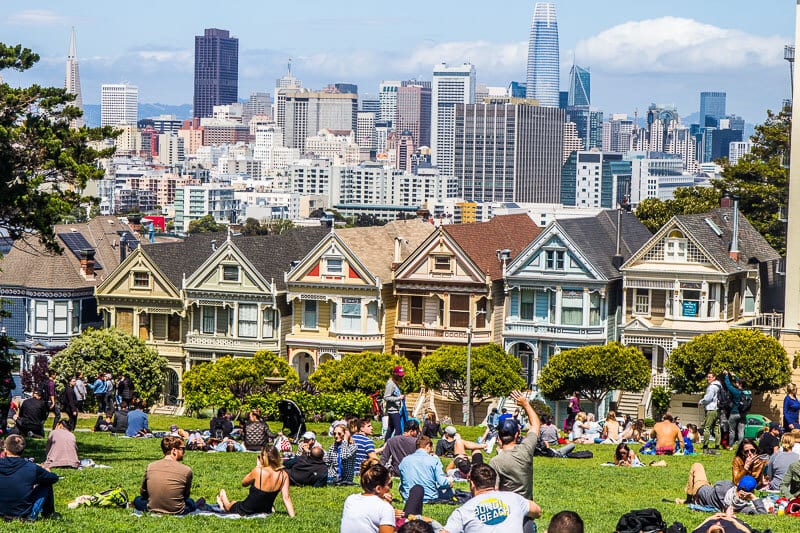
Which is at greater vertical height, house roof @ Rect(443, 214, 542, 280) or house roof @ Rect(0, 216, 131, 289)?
house roof @ Rect(443, 214, 542, 280)

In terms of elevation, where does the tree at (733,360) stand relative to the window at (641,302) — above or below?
below

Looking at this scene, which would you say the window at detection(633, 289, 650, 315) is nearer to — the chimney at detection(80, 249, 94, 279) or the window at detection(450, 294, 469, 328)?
the window at detection(450, 294, 469, 328)

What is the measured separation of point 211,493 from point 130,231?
1958 inches

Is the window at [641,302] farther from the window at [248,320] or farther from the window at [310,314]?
the window at [248,320]

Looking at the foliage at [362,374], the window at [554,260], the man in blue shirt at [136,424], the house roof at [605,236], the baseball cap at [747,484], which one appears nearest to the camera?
the baseball cap at [747,484]

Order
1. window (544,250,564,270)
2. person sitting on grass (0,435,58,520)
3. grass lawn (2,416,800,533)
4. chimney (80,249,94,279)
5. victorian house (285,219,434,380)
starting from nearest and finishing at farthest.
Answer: person sitting on grass (0,435,58,520)
grass lawn (2,416,800,533)
window (544,250,564,270)
victorian house (285,219,434,380)
chimney (80,249,94,279)

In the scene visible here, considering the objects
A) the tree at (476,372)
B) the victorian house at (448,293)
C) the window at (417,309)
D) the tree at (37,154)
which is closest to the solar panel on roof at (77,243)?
the victorian house at (448,293)

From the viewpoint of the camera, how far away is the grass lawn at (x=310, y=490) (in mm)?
23688

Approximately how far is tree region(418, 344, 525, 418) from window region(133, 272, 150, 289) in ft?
A: 44.5

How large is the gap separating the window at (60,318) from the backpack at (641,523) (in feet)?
167

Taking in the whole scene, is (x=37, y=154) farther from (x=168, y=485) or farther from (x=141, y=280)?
(x=141, y=280)

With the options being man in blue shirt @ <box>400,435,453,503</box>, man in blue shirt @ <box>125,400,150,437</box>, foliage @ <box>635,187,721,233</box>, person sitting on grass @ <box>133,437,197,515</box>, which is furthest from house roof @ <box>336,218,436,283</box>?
person sitting on grass @ <box>133,437,197,515</box>

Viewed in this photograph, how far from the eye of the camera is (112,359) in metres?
62.3

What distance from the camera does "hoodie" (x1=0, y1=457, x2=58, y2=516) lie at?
22.6 meters
